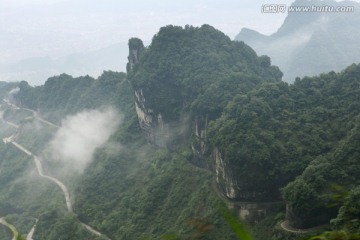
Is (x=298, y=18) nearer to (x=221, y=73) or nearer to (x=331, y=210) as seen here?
(x=221, y=73)

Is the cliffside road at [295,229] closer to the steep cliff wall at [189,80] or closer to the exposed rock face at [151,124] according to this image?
the steep cliff wall at [189,80]

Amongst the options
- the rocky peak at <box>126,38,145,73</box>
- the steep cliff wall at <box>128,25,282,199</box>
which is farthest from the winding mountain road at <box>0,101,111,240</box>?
the rocky peak at <box>126,38,145,73</box>

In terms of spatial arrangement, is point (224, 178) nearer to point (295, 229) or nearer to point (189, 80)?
point (295, 229)

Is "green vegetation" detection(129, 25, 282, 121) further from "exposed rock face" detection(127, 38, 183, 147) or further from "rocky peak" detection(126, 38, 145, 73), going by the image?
"rocky peak" detection(126, 38, 145, 73)

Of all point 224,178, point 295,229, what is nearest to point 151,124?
point 224,178

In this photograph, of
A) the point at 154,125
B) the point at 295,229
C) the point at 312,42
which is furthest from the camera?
the point at 312,42

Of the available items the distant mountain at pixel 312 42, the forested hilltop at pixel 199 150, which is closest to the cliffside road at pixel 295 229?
the forested hilltop at pixel 199 150
